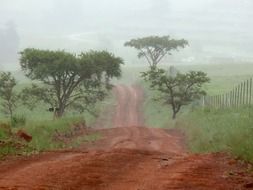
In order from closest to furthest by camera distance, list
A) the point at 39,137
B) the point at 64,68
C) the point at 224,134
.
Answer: the point at 224,134 → the point at 39,137 → the point at 64,68

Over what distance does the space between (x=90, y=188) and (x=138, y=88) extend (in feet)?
223

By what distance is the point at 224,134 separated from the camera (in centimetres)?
2177

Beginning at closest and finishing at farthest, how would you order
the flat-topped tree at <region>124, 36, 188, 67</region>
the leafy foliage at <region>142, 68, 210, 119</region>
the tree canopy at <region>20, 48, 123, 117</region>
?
the tree canopy at <region>20, 48, 123, 117</region> < the leafy foliage at <region>142, 68, 210, 119</region> < the flat-topped tree at <region>124, 36, 188, 67</region>

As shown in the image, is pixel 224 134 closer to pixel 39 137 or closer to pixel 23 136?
pixel 23 136

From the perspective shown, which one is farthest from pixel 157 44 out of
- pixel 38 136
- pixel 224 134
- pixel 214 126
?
pixel 224 134

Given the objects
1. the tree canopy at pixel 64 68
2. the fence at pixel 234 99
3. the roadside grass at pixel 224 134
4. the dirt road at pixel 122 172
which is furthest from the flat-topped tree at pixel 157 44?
the dirt road at pixel 122 172

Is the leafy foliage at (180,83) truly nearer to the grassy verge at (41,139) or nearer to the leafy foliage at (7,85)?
the leafy foliage at (7,85)

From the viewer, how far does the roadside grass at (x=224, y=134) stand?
1627 centimetres

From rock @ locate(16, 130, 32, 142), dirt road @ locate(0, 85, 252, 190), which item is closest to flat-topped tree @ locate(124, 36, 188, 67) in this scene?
rock @ locate(16, 130, 32, 142)

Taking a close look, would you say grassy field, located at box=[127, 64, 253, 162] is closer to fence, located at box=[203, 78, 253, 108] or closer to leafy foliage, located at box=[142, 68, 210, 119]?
fence, located at box=[203, 78, 253, 108]

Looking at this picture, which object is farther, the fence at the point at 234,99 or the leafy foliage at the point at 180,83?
the leafy foliage at the point at 180,83

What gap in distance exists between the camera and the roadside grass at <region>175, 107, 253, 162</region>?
16.3 m

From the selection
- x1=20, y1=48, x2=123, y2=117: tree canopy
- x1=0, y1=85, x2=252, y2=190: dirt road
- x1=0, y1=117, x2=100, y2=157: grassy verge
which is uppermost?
x1=20, y1=48, x2=123, y2=117: tree canopy

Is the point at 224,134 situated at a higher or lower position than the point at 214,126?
higher
